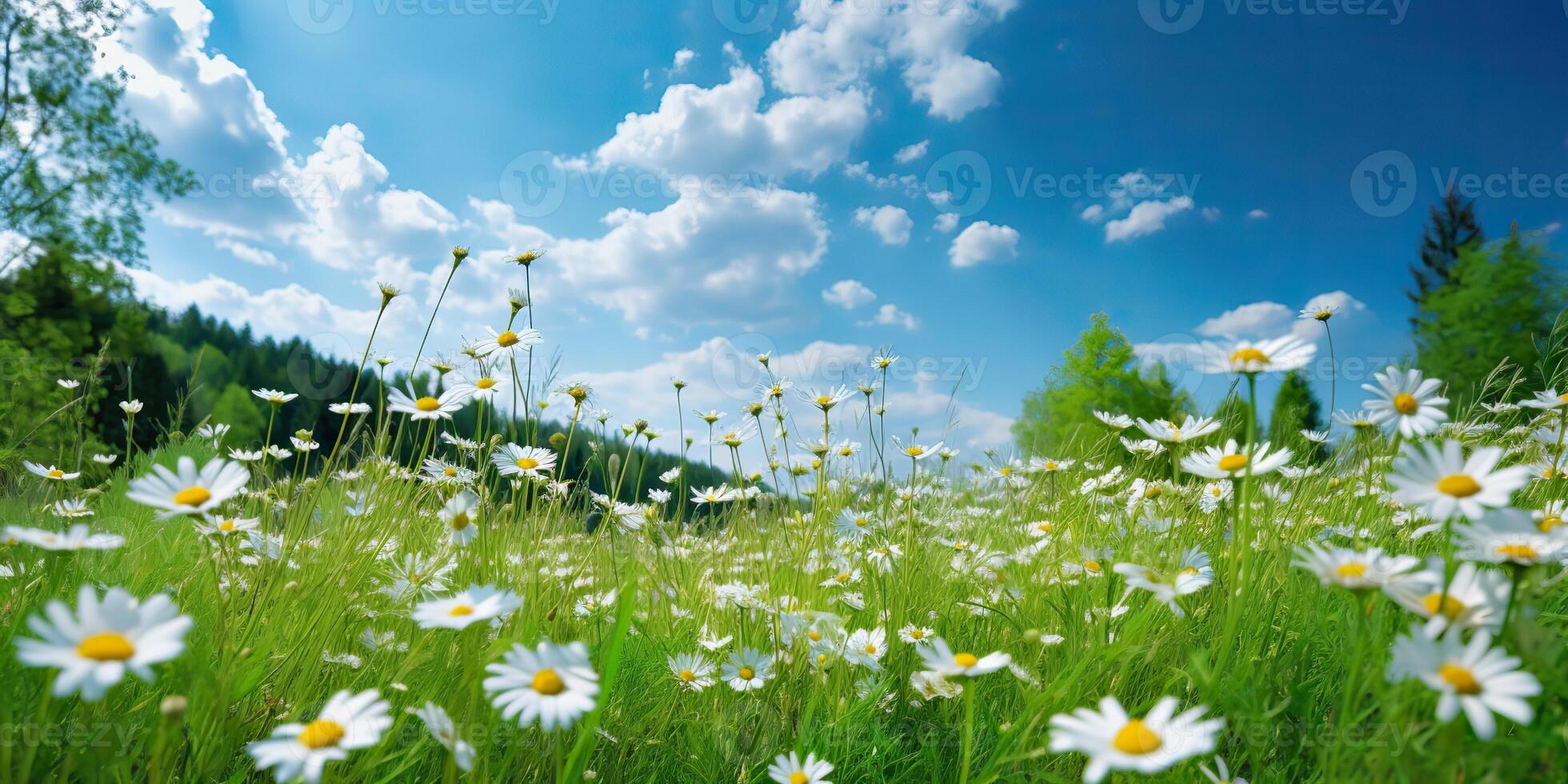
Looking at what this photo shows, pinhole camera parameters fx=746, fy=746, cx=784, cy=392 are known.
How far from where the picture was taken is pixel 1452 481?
985 millimetres

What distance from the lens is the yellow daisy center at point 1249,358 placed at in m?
1.21

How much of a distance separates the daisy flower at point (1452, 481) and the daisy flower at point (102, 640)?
1.42 metres

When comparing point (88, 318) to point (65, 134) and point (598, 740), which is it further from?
point (598, 740)

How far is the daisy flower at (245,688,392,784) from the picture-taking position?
2.81ft

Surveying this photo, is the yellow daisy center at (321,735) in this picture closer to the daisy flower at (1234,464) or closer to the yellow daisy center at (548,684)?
the yellow daisy center at (548,684)

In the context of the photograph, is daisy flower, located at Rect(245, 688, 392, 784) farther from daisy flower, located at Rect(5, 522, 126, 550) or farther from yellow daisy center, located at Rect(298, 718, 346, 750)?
daisy flower, located at Rect(5, 522, 126, 550)

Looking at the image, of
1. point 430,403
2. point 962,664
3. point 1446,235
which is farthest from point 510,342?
point 1446,235

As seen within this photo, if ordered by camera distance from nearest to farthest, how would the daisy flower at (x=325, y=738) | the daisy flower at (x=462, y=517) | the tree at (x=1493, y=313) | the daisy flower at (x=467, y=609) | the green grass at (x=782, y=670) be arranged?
the daisy flower at (x=325, y=738) → the daisy flower at (x=467, y=609) → the green grass at (x=782, y=670) → the daisy flower at (x=462, y=517) → the tree at (x=1493, y=313)

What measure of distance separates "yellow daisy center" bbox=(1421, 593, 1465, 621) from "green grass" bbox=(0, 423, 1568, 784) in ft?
0.20

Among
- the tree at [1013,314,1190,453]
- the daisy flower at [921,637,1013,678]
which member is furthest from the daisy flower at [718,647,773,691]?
the tree at [1013,314,1190,453]

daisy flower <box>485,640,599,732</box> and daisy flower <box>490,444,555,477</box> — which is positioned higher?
daisy flower <box>490,444,555,477</box>

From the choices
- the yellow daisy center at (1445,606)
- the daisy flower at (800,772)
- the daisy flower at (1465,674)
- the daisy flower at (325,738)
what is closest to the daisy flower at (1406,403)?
the yellow daisy center at (1445,606)

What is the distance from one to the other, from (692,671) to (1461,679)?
1445 mm

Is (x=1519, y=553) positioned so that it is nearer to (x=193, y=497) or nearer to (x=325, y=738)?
(x=325, y=738)
